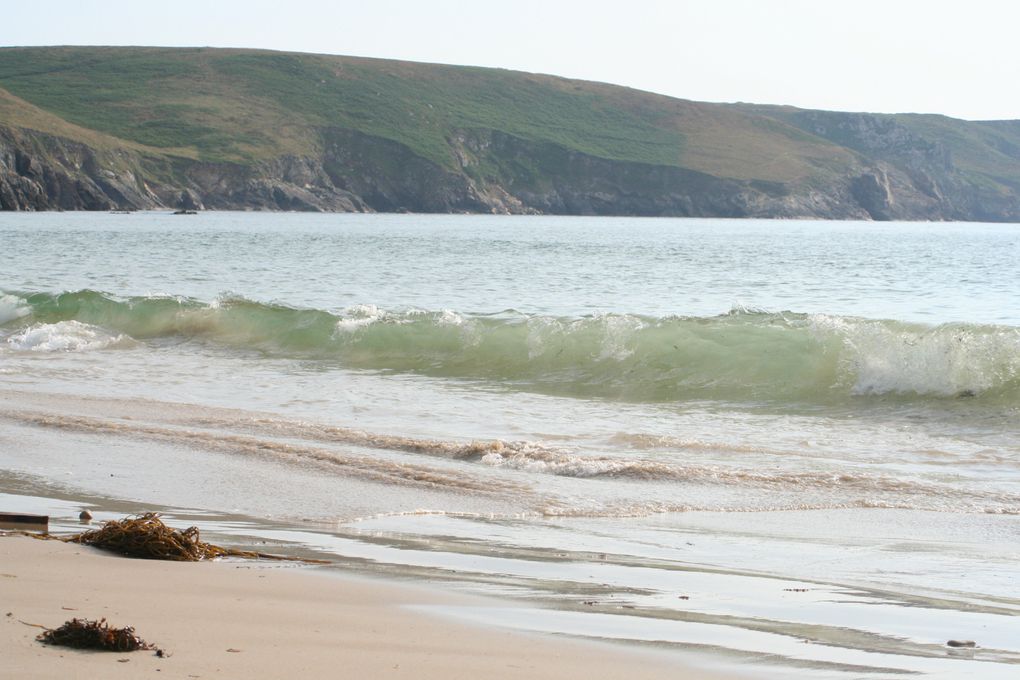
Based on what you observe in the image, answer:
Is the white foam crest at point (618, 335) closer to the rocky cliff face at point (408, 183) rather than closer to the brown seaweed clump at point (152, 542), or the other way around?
the brown seaweed clump at point (152, 542)

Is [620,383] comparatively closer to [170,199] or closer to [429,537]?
[429,537]

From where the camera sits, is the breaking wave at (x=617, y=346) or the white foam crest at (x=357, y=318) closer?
the breaking wave at (x=617, y=346)

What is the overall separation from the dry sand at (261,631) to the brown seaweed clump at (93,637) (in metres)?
Result: 0.05

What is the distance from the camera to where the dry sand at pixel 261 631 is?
395cm

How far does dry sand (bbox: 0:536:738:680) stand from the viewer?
3947 mm

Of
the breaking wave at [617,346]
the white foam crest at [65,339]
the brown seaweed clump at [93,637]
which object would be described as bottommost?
the white foam crest at [65,339]

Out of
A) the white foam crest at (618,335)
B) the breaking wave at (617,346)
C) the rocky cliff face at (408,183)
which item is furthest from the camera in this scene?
the rocky cliff face at (408,183)

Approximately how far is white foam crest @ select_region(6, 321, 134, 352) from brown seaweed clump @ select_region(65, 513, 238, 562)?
1443cm

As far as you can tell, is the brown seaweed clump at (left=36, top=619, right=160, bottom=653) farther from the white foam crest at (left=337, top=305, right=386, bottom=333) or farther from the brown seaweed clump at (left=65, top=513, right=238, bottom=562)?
the white foam crest at (left=337, top=305, right=386, bottom=333)

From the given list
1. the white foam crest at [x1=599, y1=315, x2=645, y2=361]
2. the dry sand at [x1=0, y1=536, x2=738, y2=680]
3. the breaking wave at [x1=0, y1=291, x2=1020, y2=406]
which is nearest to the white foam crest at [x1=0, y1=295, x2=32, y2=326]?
the breaking wave at [x1=0, y1=291, x2=1020, y2=406]

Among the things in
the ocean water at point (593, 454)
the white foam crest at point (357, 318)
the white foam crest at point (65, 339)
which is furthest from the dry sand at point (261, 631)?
the white foam crest at point (357, 318)

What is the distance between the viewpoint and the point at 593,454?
10180mm

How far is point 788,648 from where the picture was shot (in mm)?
4469

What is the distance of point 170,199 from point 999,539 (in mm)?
142635
